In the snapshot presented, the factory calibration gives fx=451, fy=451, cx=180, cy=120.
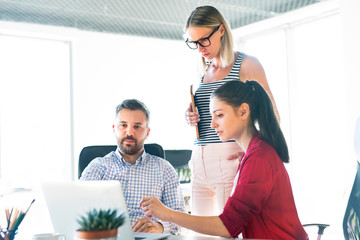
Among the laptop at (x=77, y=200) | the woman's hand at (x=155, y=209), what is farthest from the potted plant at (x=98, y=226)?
the woman's hand at (x=155, y=209)

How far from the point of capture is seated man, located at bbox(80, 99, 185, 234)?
7.30 ft

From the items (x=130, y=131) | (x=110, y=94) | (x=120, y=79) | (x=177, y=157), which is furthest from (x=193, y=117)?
(x=120, y=79)

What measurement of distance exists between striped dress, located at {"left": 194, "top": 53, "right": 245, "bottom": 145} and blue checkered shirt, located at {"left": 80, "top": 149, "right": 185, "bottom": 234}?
0.24 meters

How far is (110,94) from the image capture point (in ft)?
19.1

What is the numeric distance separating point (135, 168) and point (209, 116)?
47cm

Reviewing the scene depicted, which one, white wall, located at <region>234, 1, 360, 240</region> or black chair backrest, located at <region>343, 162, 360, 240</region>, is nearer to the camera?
black chair backrest, located at <region>343, 162, 360, 240</region>

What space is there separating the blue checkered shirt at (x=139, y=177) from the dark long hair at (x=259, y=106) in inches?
26.4

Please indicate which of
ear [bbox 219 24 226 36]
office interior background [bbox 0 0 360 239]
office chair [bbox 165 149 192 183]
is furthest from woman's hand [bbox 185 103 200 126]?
office interior background [bbox 0 0 360 239]

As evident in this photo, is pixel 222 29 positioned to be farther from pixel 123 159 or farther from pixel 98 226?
pixel 98 226

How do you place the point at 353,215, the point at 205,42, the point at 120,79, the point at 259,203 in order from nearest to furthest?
1. the point at 259,203
2. the point at 353,215
3. the point at 205,42
4. the point at 120,79

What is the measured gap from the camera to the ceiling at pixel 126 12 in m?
4.76

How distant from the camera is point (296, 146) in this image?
5371 millimetres

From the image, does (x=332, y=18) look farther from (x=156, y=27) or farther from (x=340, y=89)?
(x=156, y=27)

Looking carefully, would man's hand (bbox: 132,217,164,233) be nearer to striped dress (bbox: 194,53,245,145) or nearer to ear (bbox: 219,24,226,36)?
striped dress (bbox: 194,53,245,145)
